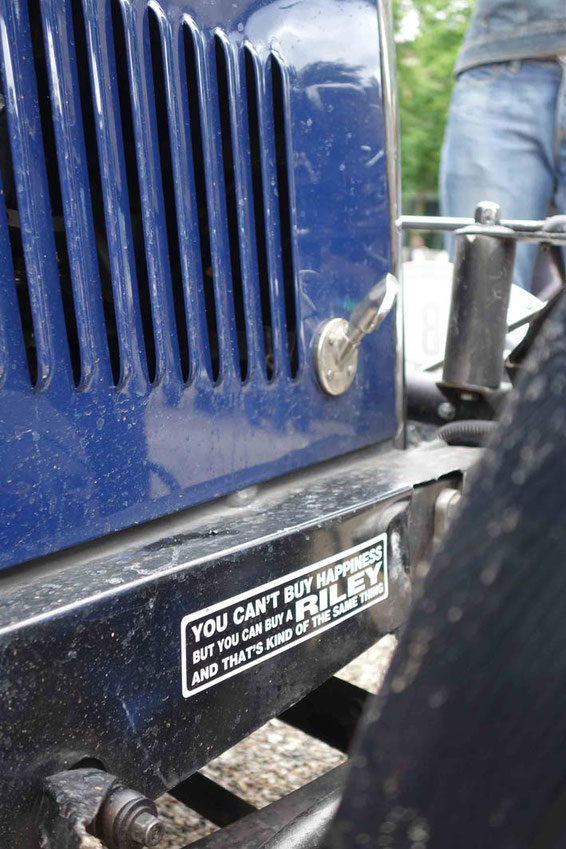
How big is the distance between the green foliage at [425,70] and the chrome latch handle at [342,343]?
1727cm

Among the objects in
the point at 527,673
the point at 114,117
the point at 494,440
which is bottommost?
the point at 527,673

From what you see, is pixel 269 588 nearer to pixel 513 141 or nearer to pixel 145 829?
pixel 145 829

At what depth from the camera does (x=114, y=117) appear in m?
1.19

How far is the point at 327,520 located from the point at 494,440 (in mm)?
738

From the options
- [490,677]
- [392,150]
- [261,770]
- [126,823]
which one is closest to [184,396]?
[126,823]

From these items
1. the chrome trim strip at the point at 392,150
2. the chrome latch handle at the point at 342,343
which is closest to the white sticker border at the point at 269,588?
the chrome latch handle at the point at 342,343

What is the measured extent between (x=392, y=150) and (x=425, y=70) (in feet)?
64.4

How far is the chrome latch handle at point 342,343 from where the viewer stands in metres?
1.48

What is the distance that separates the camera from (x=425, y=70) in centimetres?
1989

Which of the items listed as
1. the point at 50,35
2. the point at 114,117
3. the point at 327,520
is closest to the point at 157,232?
the point at 114,117

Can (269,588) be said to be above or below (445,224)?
below

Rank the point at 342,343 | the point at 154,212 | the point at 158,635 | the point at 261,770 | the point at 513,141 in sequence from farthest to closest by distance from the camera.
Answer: the point at 513,141
the point at 261,770
the point at 342,343
the point at 154,212
the point at 158,635

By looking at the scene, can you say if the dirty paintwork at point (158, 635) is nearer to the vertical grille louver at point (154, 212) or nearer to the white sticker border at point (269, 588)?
the white sticker border at point (269, 588)

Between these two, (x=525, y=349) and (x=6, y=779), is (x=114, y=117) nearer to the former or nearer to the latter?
(x=6, y=779)
